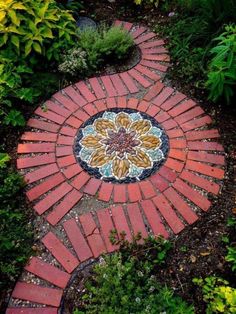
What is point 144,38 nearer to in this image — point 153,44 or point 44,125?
point 153,44

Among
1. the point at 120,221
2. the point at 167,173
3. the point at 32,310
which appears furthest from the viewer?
the point at 167,173

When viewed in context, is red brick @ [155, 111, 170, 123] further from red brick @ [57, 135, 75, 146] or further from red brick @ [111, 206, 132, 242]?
red brick @ [111, 206, 132, 242]

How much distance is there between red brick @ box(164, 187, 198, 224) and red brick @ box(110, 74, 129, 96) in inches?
43.1

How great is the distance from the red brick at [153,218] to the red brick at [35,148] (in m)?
0.88

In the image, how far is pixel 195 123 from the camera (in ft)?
10.9

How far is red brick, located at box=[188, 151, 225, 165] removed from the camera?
3053 millimetres

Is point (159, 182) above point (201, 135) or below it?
below

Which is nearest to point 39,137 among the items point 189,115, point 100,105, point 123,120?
point 100,105

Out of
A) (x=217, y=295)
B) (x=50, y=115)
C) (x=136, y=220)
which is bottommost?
(x=217, y=295)

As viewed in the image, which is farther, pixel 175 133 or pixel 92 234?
pixel 175 133

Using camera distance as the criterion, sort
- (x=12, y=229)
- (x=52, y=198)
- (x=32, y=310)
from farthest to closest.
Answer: (x=52, y=198)
(x=12, y=229)
(x=32, y=310)

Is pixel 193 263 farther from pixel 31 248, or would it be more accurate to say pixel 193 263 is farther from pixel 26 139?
pixel 26 139

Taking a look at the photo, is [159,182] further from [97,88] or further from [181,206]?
[97,88]

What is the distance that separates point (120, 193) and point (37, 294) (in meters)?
→ 0.89
